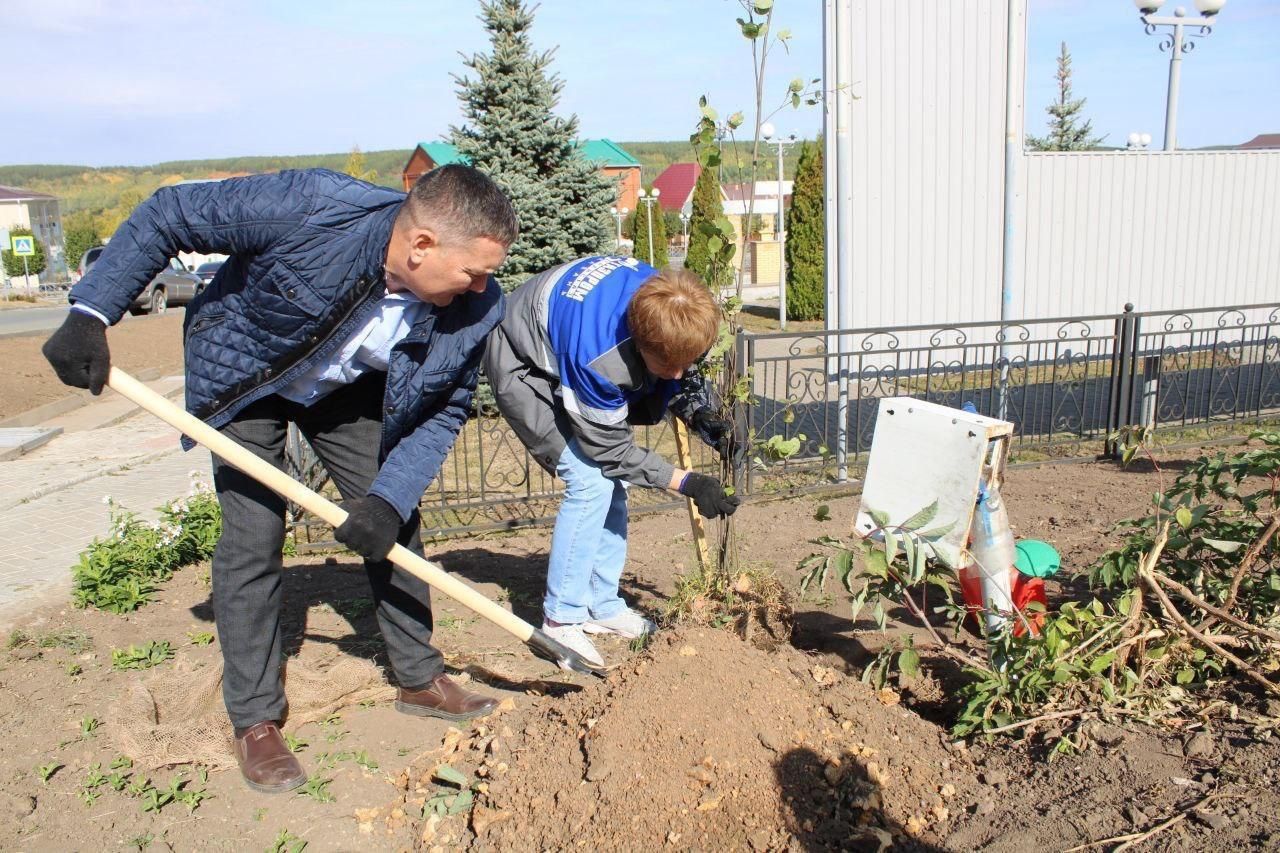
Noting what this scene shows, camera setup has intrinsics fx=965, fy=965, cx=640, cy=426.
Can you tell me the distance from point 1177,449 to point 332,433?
18.0ft

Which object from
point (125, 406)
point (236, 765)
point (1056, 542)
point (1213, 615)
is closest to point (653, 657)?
point (236, 765)

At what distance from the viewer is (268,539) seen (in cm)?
260

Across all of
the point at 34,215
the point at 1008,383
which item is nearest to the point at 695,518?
the point at 1008,383

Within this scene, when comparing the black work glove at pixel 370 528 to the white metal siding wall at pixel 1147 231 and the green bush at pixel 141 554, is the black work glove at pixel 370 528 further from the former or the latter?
the white metal siding wall at pixel 1147 231

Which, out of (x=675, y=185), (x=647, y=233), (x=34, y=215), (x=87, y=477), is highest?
(x=675, y=185)

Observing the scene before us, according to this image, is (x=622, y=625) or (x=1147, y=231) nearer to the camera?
(x=622, y=625)

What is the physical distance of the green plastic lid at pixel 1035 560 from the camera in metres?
3.07

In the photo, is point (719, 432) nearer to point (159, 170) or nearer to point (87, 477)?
point (87, 477)

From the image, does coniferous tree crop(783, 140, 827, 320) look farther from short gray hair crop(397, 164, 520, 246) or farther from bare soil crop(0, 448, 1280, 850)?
short gray hair crop(397, 164, 520, 246)

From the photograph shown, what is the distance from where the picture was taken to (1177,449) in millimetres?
6172

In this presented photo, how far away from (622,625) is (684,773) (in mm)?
1043

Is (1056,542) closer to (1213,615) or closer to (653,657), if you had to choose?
(1213,615)

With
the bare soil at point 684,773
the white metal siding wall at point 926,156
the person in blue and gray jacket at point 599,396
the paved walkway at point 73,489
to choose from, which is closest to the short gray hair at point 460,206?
the person in blue and gray jacket at point 599,396

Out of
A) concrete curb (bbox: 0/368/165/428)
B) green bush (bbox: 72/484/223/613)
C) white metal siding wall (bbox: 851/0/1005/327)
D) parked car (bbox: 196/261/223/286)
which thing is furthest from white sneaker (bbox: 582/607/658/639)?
parked car (bbox: 196/261/223/286)
